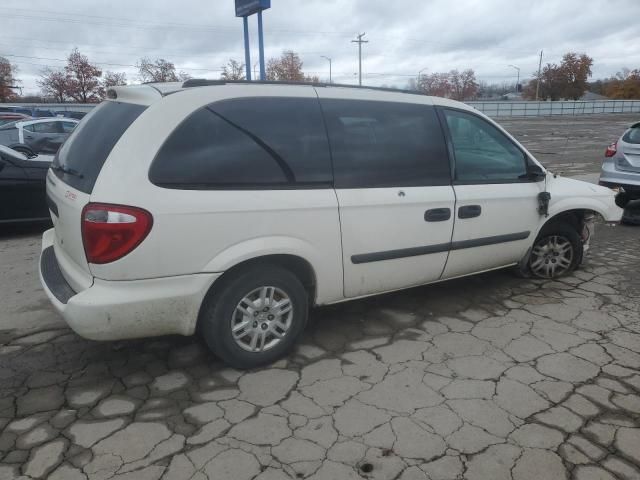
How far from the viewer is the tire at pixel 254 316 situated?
2.94m

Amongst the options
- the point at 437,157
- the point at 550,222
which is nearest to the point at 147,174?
the point at 437,157

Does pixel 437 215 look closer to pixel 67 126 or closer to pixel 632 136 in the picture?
pixel 632 136

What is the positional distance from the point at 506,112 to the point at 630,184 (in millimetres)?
47175

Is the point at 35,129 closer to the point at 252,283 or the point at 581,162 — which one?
the point at 252,283

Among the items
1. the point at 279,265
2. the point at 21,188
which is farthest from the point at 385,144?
the point at 21,188

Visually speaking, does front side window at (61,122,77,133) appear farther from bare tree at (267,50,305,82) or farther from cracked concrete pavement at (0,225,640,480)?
bare tree at (267,50,305,82)

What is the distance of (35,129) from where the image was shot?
13938 millimetres

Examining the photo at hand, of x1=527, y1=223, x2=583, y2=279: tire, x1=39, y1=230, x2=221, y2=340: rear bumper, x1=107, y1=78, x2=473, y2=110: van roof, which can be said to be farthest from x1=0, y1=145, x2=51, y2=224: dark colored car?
x1=527, y1=223, x2=583, y2=279: tire

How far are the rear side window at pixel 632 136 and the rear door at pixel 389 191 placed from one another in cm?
519

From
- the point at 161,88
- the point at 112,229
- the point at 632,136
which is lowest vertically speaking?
the point at 112,229

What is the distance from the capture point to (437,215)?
362 cm

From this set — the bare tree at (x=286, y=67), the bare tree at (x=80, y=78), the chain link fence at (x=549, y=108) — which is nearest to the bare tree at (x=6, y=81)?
the bare tree at (x=80, y=78)

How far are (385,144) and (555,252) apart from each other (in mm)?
2260

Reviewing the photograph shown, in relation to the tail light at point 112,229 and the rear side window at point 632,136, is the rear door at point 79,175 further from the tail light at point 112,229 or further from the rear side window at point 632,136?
the rear side window at point 632,136
